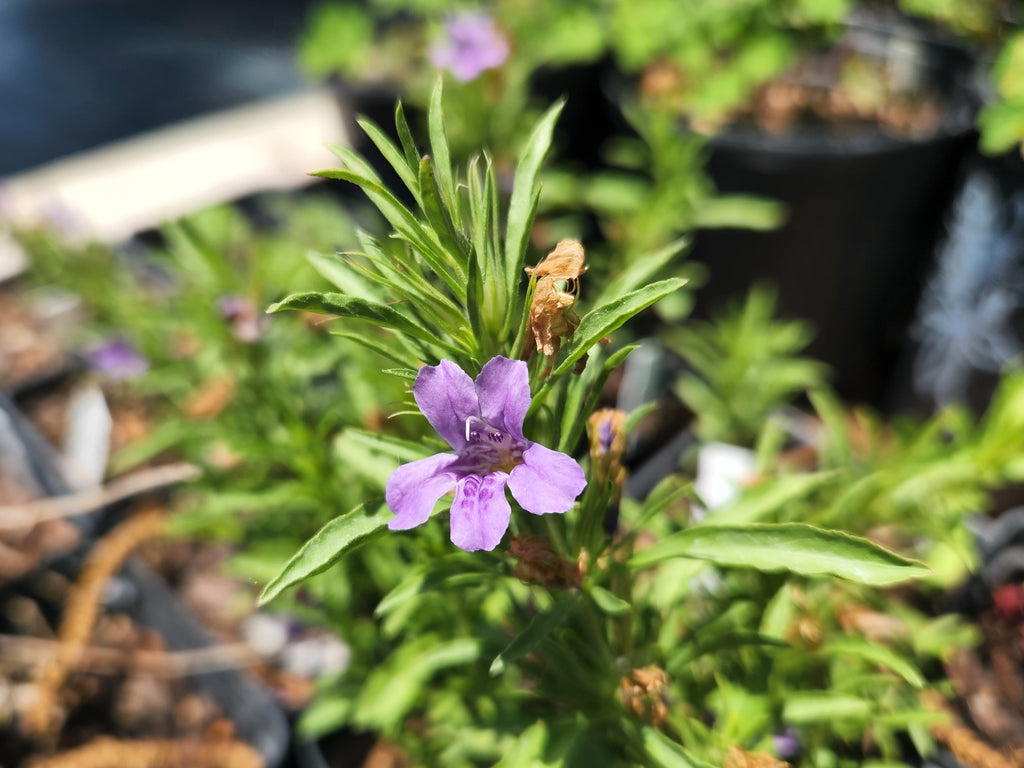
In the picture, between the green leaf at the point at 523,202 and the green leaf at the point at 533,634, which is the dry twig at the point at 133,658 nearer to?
the green leaf at the point at 533,634

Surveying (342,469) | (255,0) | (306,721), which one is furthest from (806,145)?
(255,0)

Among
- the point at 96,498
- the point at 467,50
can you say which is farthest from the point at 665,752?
the point at 467,50

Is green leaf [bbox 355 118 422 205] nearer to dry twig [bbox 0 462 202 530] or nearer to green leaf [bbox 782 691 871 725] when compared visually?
green leaf [bbox 782 691 871 725]

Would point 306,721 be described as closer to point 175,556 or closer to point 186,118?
point 175,556

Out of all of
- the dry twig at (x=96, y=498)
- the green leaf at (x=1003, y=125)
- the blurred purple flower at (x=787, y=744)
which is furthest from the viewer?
the green leaf at (x=1003, y=125)

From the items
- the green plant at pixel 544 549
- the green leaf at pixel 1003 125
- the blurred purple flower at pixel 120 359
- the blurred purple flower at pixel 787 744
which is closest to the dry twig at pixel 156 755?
the green plant at pixel 544 549

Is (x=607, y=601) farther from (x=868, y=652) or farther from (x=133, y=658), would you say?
(x=133, y=658)
